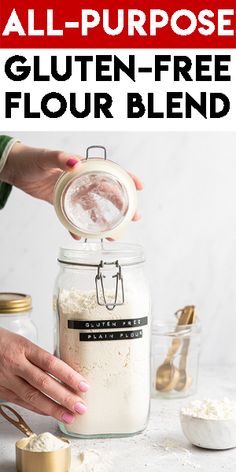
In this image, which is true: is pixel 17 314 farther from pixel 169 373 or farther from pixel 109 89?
pixel 109 89

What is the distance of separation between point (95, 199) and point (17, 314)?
1.11ft

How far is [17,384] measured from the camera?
1.20 meters

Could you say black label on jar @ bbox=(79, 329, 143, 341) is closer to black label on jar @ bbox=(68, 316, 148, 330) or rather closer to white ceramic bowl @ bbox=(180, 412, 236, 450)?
black label on jar @ bbox=(68, 316, 148, 330)

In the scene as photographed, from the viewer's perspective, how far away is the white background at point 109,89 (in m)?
1.62

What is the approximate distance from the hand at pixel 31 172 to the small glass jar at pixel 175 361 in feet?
1.10

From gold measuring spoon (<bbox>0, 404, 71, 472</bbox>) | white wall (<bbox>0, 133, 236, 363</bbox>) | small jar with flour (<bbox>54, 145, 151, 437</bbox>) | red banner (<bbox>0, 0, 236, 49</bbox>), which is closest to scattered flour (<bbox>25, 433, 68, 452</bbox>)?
gold measuring spoon (<bbox>0, 404, 71, 472</bbox>)

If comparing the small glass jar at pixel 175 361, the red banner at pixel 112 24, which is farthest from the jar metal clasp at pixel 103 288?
the red banner at pixel 112 24

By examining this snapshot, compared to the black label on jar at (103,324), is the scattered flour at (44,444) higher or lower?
lower

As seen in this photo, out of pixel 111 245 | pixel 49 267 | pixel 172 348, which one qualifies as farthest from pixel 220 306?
pixel 111 245

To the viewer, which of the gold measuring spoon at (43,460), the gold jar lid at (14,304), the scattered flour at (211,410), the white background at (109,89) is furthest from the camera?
the white background at (109,89)

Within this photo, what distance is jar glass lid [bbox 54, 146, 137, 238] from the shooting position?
117cm

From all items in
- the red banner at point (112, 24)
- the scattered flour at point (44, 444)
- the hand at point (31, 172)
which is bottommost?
the scattered flour at point (44, 444)

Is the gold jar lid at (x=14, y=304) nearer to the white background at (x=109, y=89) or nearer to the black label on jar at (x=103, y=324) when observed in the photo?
the black label on jar at (x=103, y=324)

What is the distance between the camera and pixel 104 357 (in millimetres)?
1196
